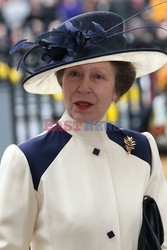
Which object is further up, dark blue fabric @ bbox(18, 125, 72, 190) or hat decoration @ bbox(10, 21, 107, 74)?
hat decoration @ bbox(10, 21, 107, 74)

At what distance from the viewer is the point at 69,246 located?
2225mm

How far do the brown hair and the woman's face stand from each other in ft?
0.19

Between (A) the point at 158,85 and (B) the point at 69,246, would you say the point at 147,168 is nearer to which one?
(B) the point at 69,246

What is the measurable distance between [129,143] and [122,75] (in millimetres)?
271

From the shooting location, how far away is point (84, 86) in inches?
90.4

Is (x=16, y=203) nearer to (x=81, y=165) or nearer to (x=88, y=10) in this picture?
(x=81, y=165)

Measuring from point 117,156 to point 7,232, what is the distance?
523mm

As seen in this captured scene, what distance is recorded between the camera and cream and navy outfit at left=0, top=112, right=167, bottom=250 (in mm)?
2225

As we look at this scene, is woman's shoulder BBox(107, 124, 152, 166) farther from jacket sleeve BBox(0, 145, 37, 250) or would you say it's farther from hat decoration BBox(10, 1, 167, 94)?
jacket sleeve BBox(0, 145, 37, 250)

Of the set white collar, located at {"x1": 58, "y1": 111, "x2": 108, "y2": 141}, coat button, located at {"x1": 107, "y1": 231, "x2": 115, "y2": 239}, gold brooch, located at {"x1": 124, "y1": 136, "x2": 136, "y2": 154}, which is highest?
white collar, located at {"x1": 58, "y1": 111, "x2": 108, "y2": 141}

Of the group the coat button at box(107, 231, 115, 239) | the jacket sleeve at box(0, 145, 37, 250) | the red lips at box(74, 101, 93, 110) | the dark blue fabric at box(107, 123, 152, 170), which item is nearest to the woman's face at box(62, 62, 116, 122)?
the red lips at box(74, 101, 93, 110)

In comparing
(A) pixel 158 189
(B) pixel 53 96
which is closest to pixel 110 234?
(A) pixel 158 189

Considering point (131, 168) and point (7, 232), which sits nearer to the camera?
point (7, 232)

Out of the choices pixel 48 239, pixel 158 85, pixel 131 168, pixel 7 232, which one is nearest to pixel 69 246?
pixel 48 239
